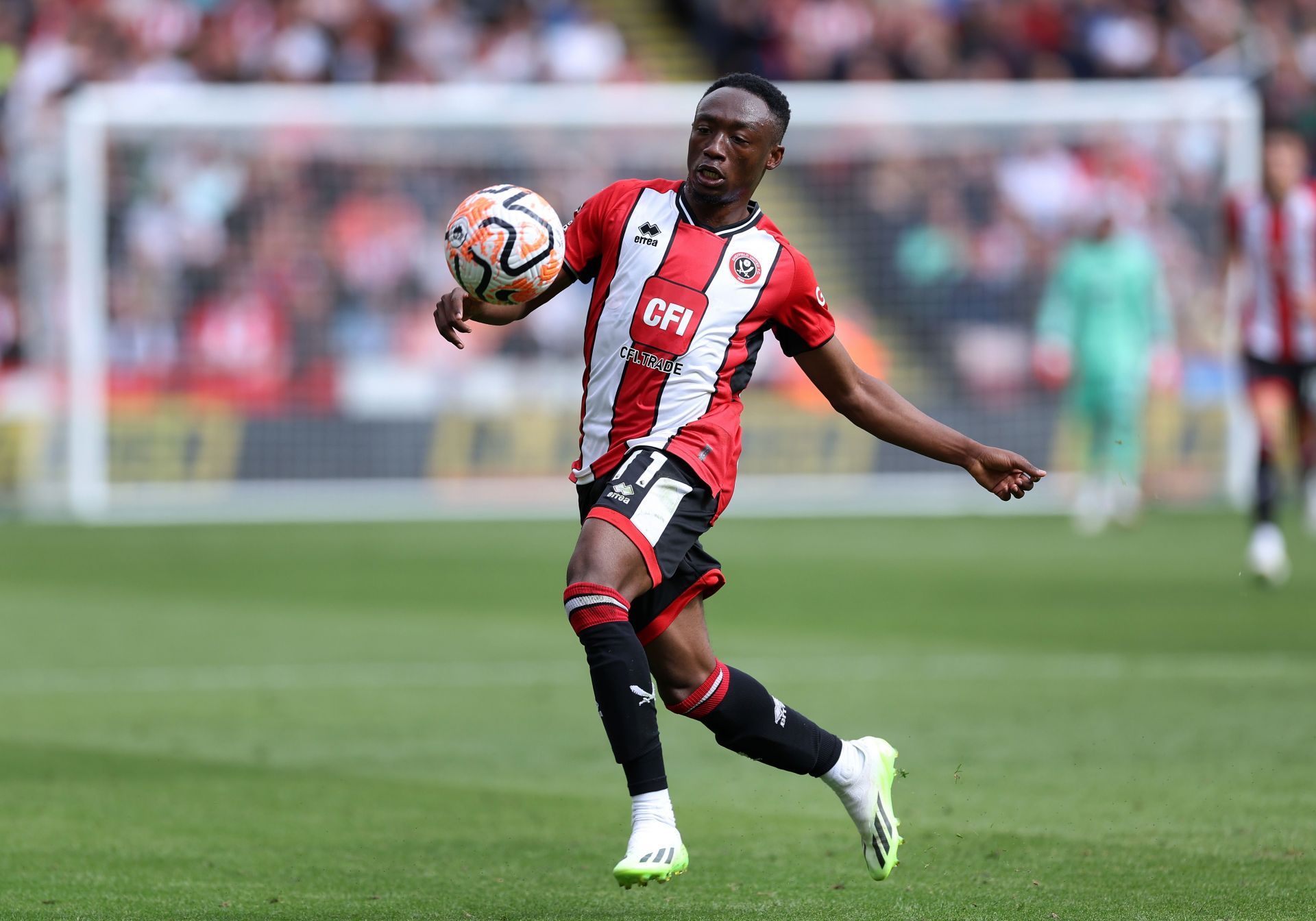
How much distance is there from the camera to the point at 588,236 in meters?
5.36

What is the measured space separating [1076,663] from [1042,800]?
3.29m

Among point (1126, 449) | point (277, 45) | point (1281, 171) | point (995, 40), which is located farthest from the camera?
point (995, 40)

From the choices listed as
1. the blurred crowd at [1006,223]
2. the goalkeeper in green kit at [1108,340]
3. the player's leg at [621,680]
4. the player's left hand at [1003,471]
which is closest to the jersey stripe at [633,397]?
the player's leg at [621,680]

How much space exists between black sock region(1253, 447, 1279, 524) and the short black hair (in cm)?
760

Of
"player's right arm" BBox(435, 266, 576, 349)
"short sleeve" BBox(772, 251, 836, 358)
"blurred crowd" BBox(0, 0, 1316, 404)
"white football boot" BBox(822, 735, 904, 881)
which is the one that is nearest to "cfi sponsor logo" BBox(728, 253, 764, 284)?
"short sleeve" BBox(772, 251, 836, 358)

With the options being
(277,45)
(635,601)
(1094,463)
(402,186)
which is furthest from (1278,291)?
(277,45)

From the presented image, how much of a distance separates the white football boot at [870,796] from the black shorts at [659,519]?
0.67 meters

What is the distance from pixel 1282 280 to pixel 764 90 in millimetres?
8246

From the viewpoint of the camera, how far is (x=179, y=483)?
62.2 ft

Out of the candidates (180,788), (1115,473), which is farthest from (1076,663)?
(1115,473)

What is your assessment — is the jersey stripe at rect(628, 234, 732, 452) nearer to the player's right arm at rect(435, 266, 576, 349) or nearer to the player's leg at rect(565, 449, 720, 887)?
the player's leg at rect(565, 449, 720, 887)

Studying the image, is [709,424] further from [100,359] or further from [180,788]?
[100,359]

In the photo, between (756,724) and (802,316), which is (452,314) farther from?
(756,724)

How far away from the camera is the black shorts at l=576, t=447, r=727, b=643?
197 inches
